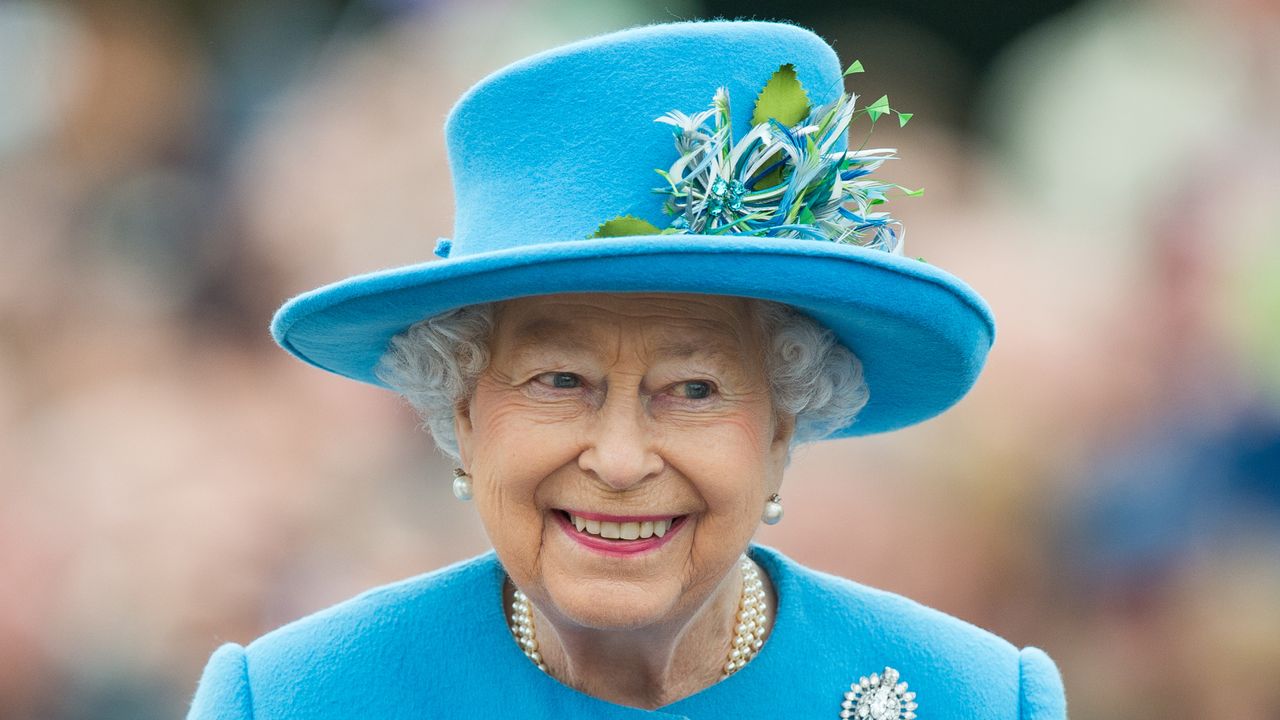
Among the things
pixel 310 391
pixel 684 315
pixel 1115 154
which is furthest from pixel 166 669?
pixel 1115 154

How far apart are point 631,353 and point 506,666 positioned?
0.72 meters

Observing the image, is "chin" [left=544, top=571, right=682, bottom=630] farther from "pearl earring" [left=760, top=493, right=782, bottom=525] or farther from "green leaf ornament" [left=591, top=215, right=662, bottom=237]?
"green leaf ornament" [left=591, top=215, right=662, bottom=237]

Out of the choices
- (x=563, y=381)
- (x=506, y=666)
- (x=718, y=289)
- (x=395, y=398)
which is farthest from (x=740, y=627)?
(x=395, y=398)

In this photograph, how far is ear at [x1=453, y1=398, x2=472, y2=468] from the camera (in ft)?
9.37

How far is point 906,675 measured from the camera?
3.01 metres

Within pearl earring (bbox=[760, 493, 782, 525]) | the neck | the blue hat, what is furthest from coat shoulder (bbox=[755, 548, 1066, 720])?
the blue hat

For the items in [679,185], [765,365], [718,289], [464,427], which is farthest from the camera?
[464,427]

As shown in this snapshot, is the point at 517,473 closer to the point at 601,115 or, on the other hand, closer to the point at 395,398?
the point at 601,115

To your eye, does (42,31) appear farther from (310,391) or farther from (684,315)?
(684,315)

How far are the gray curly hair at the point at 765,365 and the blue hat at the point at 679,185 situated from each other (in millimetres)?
62

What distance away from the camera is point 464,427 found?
2.87 m

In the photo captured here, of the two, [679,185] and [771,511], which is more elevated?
[679,185]

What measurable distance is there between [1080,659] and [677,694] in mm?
3022

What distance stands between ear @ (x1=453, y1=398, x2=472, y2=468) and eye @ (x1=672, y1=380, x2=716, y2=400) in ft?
1.40
